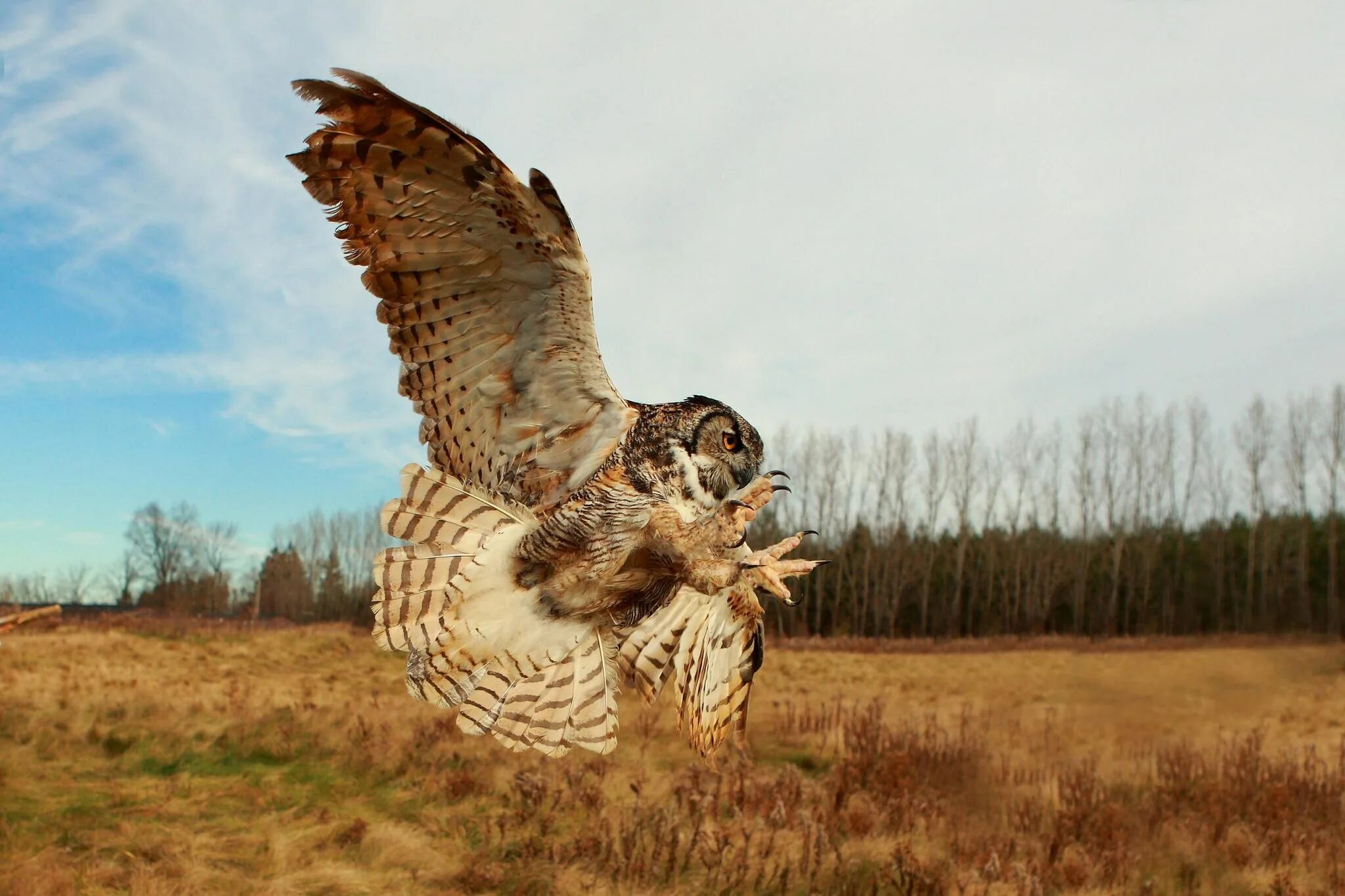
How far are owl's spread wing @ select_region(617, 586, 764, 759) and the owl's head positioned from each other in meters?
0.19

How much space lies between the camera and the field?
7219mm

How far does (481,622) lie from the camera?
179 cm

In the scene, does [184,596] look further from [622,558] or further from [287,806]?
[622,558]

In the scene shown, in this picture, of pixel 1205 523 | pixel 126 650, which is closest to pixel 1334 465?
pixel 1205 523

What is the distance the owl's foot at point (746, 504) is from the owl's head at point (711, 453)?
0.02 metres

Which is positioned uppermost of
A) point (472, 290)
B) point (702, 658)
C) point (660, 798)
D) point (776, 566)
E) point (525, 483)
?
point (472, 290)

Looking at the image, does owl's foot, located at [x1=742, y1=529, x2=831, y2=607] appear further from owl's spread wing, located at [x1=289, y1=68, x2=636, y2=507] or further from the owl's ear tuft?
the owl's ear tuft

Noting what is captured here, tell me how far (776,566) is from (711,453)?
0.78 feet

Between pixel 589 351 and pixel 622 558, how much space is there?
0.44 metres

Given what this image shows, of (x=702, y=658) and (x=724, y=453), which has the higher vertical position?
(x=724, y=453)

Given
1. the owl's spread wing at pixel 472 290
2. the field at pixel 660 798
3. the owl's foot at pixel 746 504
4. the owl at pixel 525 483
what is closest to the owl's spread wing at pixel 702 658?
the owl at pixel 525 483

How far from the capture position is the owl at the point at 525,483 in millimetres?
1490

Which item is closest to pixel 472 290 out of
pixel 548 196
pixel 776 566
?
pixel 548 196

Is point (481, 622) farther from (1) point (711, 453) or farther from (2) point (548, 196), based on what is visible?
(2) point (548, 196)
